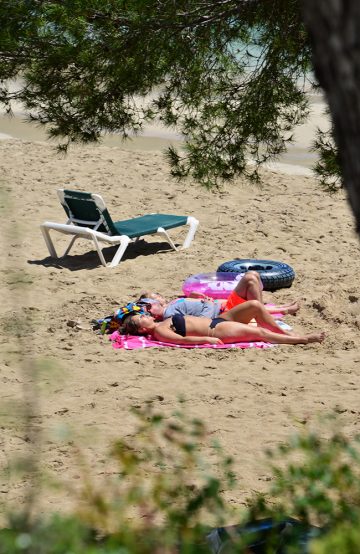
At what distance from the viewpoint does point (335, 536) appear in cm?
213

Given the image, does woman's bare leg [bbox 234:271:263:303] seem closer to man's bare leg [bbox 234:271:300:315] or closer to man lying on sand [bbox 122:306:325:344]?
man's bare leg [bbox 234:271:300:315]

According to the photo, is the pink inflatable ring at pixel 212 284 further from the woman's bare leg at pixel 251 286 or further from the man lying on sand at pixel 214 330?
the man lying on sand at pixel 214 330

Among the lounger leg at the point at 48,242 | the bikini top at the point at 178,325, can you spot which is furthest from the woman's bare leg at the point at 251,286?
the lounger leg at the point at 48,242

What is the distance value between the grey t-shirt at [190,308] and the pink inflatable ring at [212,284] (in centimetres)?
50

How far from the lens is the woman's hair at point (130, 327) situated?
785cm

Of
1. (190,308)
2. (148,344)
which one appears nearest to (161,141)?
(190,308)

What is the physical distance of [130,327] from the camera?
7.87 m

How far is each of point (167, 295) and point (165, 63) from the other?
3.07 m

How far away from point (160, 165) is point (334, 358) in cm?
706

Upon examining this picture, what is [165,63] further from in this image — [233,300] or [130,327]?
[233,300]

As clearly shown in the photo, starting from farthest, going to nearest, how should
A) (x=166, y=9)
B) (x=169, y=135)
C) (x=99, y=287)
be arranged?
(x=169, y=135), (x=99, y=287), (x=166, y=9)

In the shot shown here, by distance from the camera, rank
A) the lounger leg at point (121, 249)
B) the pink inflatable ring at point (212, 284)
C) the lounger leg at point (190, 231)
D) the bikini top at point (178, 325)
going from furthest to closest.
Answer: the lounger leg at point (190, 231), the lounger leg at point (121, 249), the pink inflatable ring at point (212, 284), the bikini top at point (178, 325)

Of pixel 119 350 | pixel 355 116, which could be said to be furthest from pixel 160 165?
pixel 355 116

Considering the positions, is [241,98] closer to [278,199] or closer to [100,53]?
[100,53]
